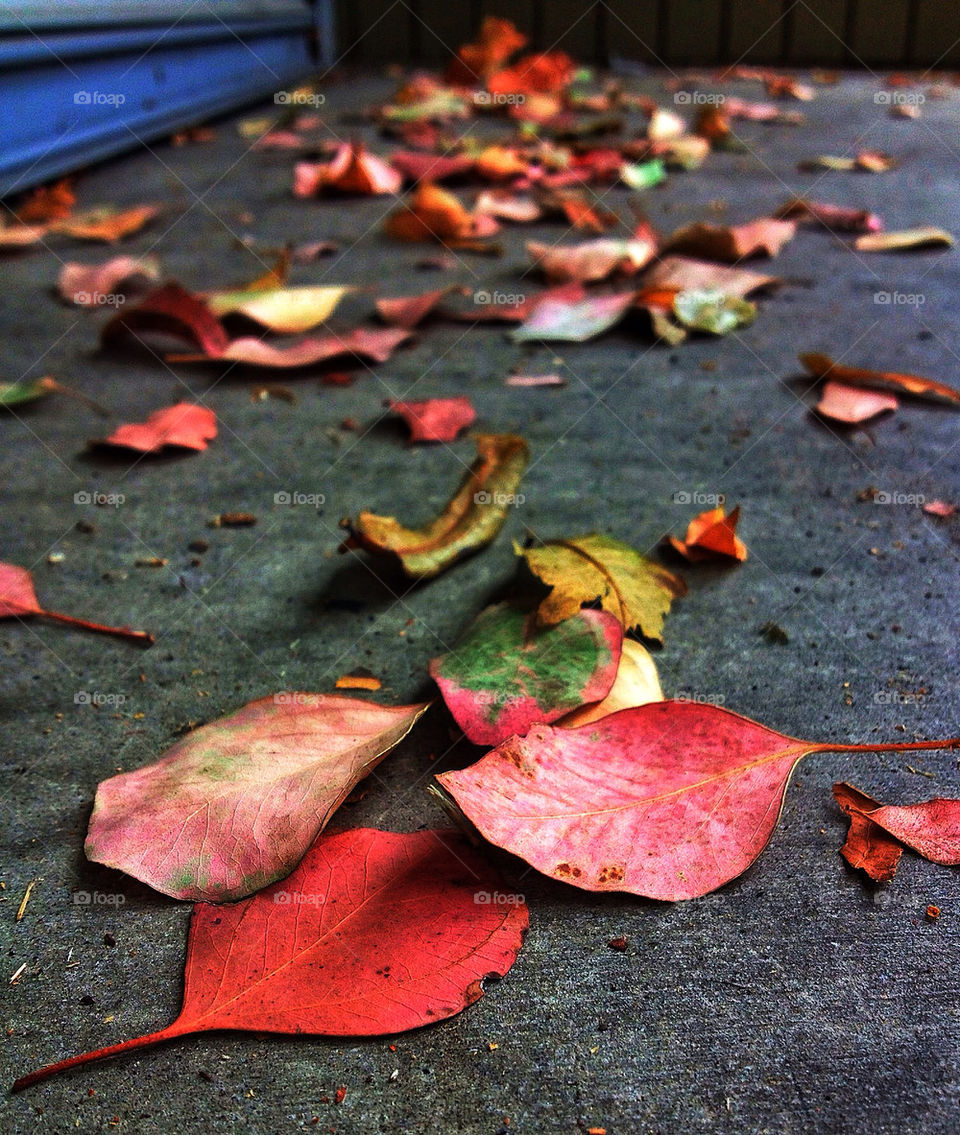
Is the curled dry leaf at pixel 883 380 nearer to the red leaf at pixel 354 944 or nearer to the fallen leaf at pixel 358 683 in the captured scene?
the fallen leaf at pixel 358 683

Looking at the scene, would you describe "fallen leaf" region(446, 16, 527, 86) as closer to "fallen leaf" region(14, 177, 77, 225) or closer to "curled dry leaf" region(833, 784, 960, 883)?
"fallen leaf" region(14, 177, 77, 225)

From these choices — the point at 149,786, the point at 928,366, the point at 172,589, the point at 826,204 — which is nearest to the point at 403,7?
the point at 826,204

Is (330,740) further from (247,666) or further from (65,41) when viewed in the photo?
(65,41)

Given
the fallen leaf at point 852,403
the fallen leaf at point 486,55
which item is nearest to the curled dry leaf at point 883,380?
the fallen leaf at point 852,403

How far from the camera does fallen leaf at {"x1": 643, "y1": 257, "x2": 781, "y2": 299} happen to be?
70.3 inches

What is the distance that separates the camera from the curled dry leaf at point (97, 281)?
1.93m

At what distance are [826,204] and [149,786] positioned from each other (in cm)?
240

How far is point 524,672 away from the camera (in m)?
0.81

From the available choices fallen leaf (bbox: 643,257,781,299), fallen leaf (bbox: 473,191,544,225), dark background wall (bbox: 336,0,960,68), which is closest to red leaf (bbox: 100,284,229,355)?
fallen leaf (bbox: 643,257,781,299)

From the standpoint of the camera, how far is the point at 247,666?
0.95 m

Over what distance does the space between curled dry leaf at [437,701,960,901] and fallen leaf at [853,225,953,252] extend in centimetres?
170

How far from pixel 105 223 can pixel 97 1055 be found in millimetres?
2308

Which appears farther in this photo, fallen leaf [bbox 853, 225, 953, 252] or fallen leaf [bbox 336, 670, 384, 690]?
fallen leaf [bbox 853, 225, 953, 252]

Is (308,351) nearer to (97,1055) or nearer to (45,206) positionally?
(97,1055)
